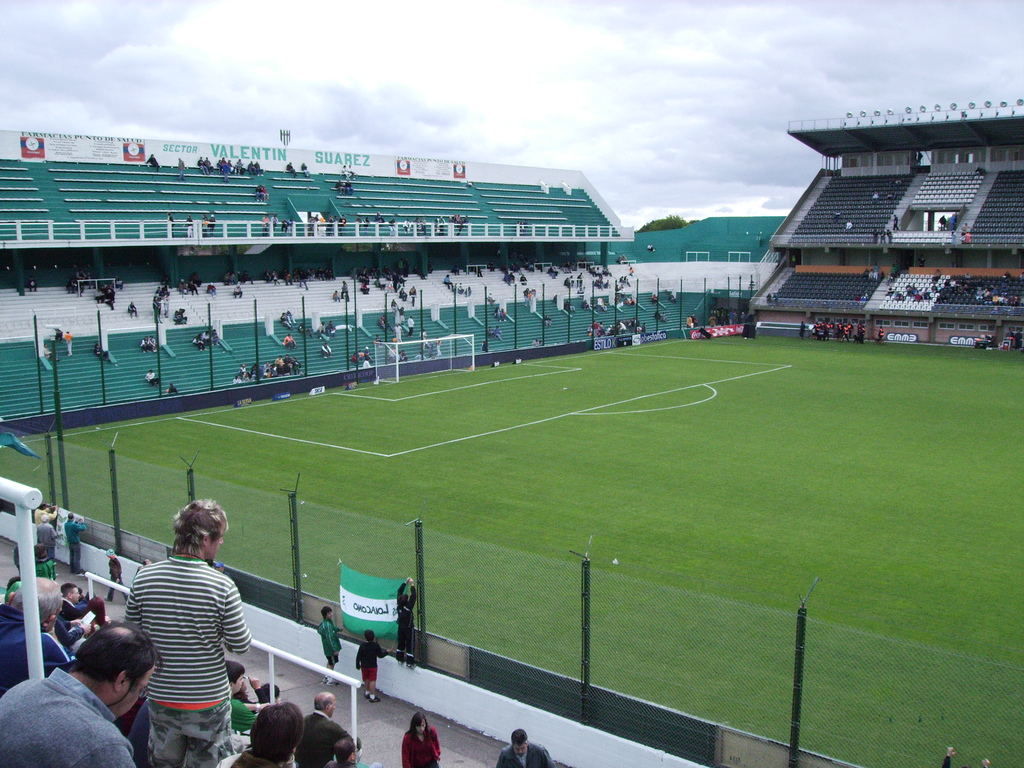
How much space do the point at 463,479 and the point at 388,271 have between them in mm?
34671

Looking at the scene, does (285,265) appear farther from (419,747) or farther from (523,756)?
(523,756)

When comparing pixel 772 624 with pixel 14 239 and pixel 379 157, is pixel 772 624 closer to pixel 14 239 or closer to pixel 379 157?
pixel 14 239

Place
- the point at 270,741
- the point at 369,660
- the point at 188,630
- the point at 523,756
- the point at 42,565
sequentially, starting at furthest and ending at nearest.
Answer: the point at 42,565, the point at 369,660, the point at 523,756, the point at 188,630, the point at 270,741

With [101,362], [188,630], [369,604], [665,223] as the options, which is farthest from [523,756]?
[665,223]

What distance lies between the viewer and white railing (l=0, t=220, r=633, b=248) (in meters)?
39.1

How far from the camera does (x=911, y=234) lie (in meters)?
58.6

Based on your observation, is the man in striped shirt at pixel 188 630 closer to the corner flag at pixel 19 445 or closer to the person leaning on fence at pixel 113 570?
the person leaning on fence at pixel 113 570

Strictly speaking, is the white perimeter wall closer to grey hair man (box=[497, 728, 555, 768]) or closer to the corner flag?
grey hair man (box=[497, 728, 555, 768])

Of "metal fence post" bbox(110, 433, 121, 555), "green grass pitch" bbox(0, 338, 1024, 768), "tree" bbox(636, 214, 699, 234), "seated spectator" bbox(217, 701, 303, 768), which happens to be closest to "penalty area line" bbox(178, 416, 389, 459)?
"green grass pitch" bbox(0, 338, 1024, 768)

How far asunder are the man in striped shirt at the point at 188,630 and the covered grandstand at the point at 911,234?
181ft

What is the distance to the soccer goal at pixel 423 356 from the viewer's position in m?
41.3

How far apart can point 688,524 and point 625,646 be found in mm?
6600

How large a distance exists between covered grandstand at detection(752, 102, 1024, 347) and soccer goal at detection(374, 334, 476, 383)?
2517 cm

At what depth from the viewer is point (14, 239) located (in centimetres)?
3731
